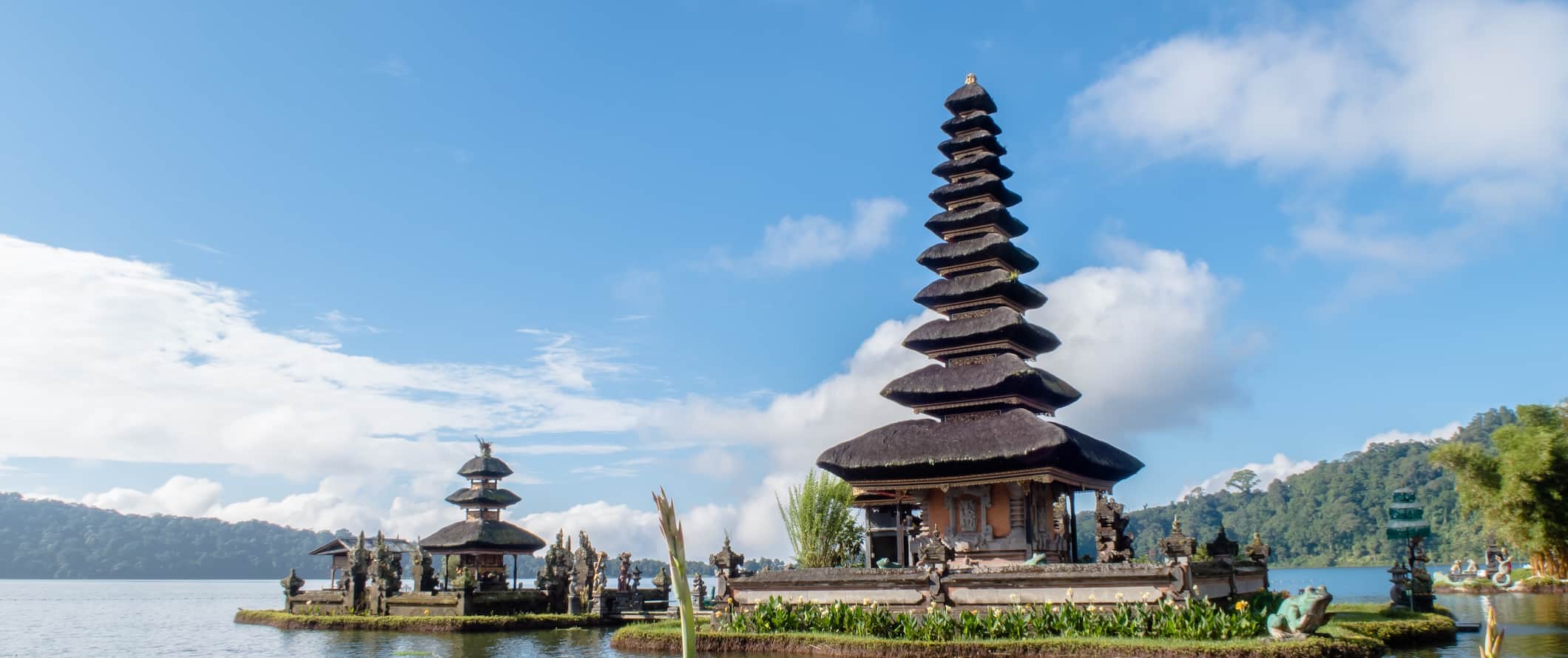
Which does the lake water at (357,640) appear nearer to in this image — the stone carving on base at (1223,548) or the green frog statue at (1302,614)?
the green frog statue at (1302,614)

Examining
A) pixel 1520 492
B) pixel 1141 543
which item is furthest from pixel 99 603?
pixel 1141 543

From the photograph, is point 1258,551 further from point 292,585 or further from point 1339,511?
point 1339,511

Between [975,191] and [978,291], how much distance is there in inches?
154

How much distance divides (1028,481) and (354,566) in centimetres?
2836

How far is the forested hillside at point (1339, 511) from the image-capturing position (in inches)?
4860

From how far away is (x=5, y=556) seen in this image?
154m

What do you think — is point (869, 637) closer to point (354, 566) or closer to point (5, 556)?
point (354, 566)

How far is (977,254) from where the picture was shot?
34219 mm

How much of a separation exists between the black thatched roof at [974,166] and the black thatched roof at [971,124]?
107 cm

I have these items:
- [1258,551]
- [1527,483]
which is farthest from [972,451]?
[1527,483]

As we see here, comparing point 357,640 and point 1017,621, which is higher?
point 1017,621

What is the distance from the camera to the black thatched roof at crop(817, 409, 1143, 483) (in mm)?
28016

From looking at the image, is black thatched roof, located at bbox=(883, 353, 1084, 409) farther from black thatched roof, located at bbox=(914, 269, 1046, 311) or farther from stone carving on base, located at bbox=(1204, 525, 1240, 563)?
stone carving on base, located at bbox=(1204, 525, 1240, 563)

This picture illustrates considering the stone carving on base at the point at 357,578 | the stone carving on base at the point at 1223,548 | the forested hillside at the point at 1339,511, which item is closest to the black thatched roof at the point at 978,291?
the stone carving on base at the point at 1223,548
